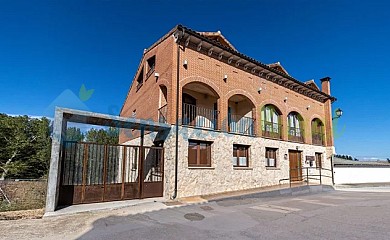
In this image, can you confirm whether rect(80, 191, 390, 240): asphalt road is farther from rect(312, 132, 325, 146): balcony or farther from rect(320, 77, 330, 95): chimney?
rect(320, 77, 330, 95): chimney

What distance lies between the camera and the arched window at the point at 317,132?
65.5 feet

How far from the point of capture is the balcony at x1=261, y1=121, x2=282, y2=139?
16064 mm

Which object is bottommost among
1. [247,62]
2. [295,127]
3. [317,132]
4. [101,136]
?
[317,132]

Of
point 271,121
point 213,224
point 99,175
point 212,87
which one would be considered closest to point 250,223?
point 213,224

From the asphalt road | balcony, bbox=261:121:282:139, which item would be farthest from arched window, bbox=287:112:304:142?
the asphalt road

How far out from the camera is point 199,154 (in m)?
11.6

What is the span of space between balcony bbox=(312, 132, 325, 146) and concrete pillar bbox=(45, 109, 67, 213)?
59.2 feet

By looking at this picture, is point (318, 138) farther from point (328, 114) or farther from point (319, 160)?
point (328, 114)

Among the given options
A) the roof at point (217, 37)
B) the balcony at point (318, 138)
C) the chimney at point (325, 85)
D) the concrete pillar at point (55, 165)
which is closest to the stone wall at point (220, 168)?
the concrete pillar at point (55, 165)

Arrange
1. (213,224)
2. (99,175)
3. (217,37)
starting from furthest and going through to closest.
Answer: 1. (217,37)
2. (99,175)
3. (213,224)

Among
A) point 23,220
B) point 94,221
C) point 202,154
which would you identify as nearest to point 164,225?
point 94,221

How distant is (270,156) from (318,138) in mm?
7497

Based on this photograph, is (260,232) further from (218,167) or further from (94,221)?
(218,167)

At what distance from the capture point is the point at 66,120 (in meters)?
8.73
